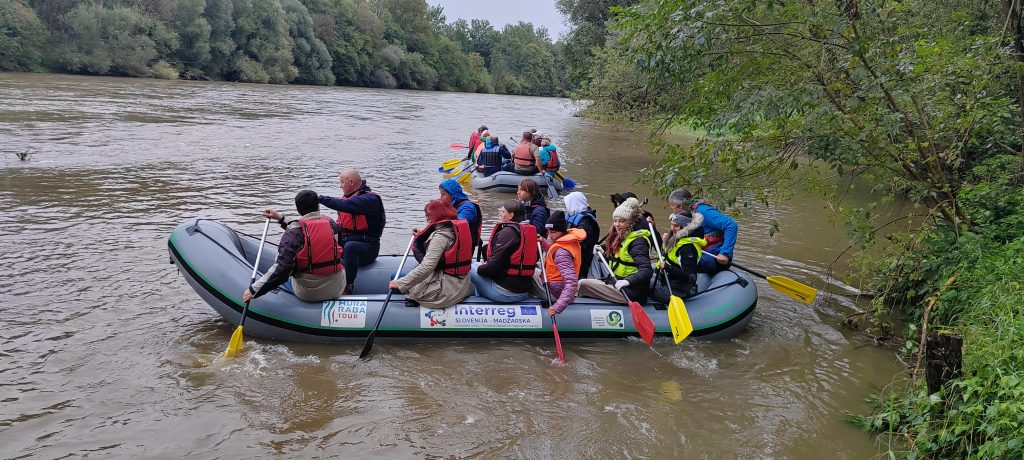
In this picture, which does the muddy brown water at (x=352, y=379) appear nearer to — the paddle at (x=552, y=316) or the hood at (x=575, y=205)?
the paddle at (x=552, y=316)

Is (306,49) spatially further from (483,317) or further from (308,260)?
(483,317)

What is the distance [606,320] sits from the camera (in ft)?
19.7

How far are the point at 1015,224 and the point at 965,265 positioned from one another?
1.71ft

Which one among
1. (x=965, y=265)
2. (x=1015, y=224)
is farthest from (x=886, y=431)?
(x=1015, y=224)

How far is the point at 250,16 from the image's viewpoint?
44.7m

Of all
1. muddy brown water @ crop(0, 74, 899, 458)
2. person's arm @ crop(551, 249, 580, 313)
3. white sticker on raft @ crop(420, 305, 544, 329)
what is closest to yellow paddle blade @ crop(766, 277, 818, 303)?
muddy brown water @ crop(0, 74, 899, 458)

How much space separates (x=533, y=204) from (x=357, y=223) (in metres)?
1.74

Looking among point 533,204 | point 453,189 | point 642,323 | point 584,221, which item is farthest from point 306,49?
point 642,323

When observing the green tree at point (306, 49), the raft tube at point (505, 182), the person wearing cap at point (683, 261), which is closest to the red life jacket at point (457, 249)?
the person wearing cap at point (683, 261)

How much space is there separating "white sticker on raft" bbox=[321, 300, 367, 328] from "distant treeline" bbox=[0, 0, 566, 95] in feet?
105

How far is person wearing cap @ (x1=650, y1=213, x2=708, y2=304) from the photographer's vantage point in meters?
6.26

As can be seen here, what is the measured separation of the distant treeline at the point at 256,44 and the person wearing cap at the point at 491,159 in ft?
78.5

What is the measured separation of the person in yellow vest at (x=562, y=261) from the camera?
581 cm

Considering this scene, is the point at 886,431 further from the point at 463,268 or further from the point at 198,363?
the point at 198,363
